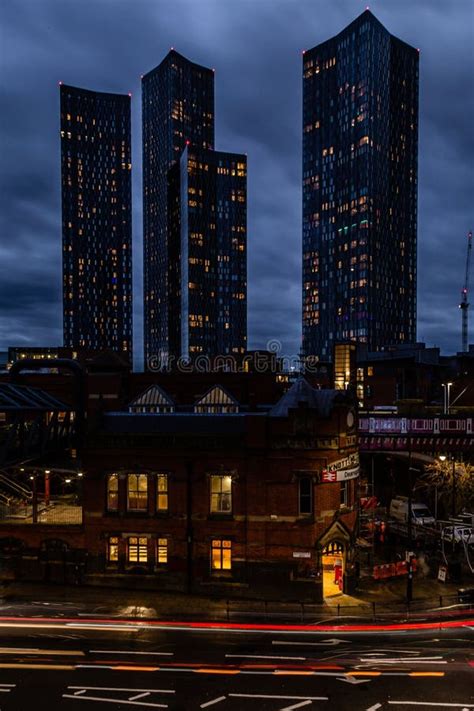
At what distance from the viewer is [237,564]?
93.3 feet

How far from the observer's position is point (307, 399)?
29.4m

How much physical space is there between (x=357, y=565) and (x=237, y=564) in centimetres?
760

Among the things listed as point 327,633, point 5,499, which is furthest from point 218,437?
point 5,499

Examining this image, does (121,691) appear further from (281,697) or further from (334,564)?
(334,564)

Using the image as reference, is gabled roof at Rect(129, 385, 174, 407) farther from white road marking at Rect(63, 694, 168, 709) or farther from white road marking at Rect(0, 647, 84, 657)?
white road marking at Rect(63, 694, 168, 709)

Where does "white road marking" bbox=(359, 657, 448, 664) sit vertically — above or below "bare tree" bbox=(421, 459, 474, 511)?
below

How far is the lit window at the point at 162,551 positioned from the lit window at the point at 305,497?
8.07 m

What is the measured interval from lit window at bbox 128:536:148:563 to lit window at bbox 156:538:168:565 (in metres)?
0.70

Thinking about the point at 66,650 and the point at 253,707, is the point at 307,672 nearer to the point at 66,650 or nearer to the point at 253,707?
the point at 253,707

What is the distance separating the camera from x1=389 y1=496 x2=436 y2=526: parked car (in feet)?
135

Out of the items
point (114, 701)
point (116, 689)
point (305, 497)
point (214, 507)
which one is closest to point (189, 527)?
point (214, 507)

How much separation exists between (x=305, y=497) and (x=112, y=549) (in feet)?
38.5

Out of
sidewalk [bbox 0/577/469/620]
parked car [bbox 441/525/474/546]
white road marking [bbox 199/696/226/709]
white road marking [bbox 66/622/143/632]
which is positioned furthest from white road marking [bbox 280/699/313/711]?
parked car [bbox 441/525/474/546]

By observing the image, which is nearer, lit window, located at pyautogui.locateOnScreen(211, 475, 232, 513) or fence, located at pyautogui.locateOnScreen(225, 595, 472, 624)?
fence, located at pyautogui.locateOnScreen(225, 595, 472, 624)
